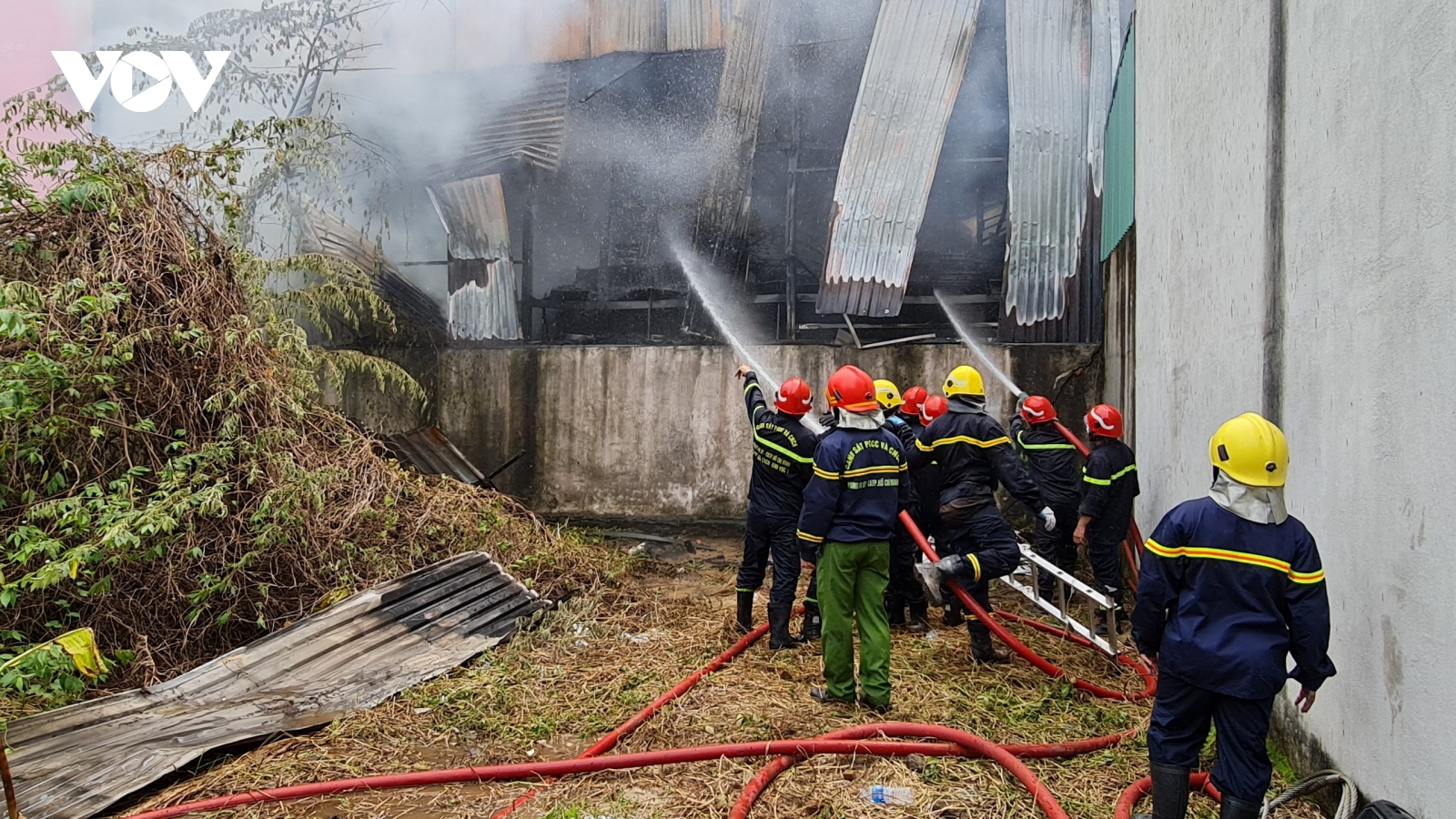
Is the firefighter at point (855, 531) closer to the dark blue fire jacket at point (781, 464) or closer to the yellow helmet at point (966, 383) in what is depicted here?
the dark blue fire jacket at point (781, 464)

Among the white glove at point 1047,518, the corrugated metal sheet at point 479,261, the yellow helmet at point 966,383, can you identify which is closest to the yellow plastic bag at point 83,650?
the yellow helmet at point 966,383

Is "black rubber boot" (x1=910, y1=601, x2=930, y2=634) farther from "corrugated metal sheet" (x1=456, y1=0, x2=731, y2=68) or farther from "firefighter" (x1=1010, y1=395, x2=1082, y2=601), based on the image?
"corrugated metal sheet" (x1=456, y1=0, x2=731, y2=68)

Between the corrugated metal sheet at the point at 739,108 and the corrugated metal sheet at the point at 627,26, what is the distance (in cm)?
92

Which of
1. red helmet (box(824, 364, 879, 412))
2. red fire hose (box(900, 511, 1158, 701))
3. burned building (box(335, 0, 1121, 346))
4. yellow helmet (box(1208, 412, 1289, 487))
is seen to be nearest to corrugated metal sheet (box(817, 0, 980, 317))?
burned building (box(335, 0, 1121, 346))

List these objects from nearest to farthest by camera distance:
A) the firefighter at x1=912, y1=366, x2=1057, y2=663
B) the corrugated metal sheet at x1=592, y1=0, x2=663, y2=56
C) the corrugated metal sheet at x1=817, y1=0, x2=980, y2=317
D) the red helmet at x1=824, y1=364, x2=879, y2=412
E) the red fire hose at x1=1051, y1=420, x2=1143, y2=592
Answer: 1. the red helmet at x1=824, y1=364, x2=879, y2=412
2. the firefighter at x1=912, y1=366, x2=1057, y2=663
3. the red fire hose at x1=1051, y1=420, x2=1143, y2=592
4. the corrugated metal sheet at x1=817, y1=0, x2=980, y2=317
5. the corrugated metal sheet at x1=592, y1=0, x2=663, y2=56

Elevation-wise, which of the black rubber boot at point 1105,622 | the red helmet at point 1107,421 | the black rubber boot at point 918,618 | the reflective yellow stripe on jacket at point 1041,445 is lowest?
the black rubber boot at point 1105,622

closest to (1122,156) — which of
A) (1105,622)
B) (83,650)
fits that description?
(1105,622)

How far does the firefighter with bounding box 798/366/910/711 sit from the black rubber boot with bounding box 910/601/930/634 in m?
1.64

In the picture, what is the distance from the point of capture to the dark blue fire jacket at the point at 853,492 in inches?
172

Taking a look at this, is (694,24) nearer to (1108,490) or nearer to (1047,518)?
(1047,518)

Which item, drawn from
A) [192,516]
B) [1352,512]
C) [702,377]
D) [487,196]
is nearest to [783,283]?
[702,377]

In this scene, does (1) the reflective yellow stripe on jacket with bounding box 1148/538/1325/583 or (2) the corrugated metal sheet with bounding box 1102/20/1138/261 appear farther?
(2) the corrugated metal sheet with bounding box 1102/20/1138/261

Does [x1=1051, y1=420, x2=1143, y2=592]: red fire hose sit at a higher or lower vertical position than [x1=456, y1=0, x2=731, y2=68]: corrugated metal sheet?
lower

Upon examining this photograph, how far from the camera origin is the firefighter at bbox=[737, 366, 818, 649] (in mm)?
5625
